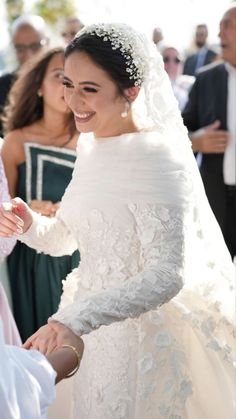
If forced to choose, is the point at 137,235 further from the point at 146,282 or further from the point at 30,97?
the point at 30,97

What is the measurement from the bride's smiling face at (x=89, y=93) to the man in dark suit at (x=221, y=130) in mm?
3030

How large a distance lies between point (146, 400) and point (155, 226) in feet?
2.10

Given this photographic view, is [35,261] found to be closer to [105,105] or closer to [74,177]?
[74,177]

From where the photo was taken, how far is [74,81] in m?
2.91

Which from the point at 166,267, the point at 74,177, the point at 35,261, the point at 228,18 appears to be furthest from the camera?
the point at 228,18

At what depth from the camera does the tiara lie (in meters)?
2.98

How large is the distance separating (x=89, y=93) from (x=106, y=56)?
0.14 m

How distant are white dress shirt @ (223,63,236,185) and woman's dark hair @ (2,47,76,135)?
4.94 feet

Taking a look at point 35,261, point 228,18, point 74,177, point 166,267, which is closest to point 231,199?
point 228,18

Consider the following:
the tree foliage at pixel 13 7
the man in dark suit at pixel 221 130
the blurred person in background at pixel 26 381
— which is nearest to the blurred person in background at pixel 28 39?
the man in dark suit at pixel 221 130

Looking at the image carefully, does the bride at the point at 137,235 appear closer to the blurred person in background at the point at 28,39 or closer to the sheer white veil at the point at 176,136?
the sheer white veil at the point at 176,136

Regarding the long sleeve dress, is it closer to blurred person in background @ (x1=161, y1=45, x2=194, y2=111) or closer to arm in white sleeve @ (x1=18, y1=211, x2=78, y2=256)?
arm in white sleeve @ (x1=18, y1=211, x2=78, y2=256)

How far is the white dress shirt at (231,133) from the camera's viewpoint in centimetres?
605

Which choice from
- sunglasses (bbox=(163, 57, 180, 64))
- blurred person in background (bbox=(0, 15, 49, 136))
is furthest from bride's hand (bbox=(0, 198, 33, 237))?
sunglasses (bbox=(163, 57, 180, 64))
